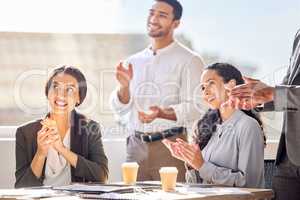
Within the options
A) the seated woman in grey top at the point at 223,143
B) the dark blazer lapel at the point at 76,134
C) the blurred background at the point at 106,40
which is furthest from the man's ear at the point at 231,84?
the dark blazer lapel at the point at 76,134

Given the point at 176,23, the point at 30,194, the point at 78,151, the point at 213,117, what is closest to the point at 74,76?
the point at 78,151

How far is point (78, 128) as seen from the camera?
3055 mm

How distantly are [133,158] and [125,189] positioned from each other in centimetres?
73

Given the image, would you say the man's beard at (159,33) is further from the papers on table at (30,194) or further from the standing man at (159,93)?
the papers on table at (30,194)

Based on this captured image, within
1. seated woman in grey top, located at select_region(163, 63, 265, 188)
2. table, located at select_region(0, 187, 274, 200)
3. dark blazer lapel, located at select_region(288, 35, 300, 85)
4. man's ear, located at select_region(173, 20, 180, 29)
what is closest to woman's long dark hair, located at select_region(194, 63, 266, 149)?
seated woman in grey top, located at select_region(163, 63, 265, 188)

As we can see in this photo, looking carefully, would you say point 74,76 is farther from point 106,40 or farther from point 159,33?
point 159,33

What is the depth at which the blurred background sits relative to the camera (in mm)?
3053

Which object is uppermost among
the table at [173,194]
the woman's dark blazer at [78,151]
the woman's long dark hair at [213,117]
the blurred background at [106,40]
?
the blurred background at [106,40]

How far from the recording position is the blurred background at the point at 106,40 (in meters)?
3.05

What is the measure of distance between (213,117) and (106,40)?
712 mm

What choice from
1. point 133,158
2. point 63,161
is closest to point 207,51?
point 133,158

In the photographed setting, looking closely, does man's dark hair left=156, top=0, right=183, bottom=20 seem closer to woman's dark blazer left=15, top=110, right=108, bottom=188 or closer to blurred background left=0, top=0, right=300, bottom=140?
blurred background left=0, top=0, right=300, bottom=140

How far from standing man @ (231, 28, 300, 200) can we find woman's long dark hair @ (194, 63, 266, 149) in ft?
1.20

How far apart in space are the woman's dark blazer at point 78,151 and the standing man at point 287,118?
91 cm
